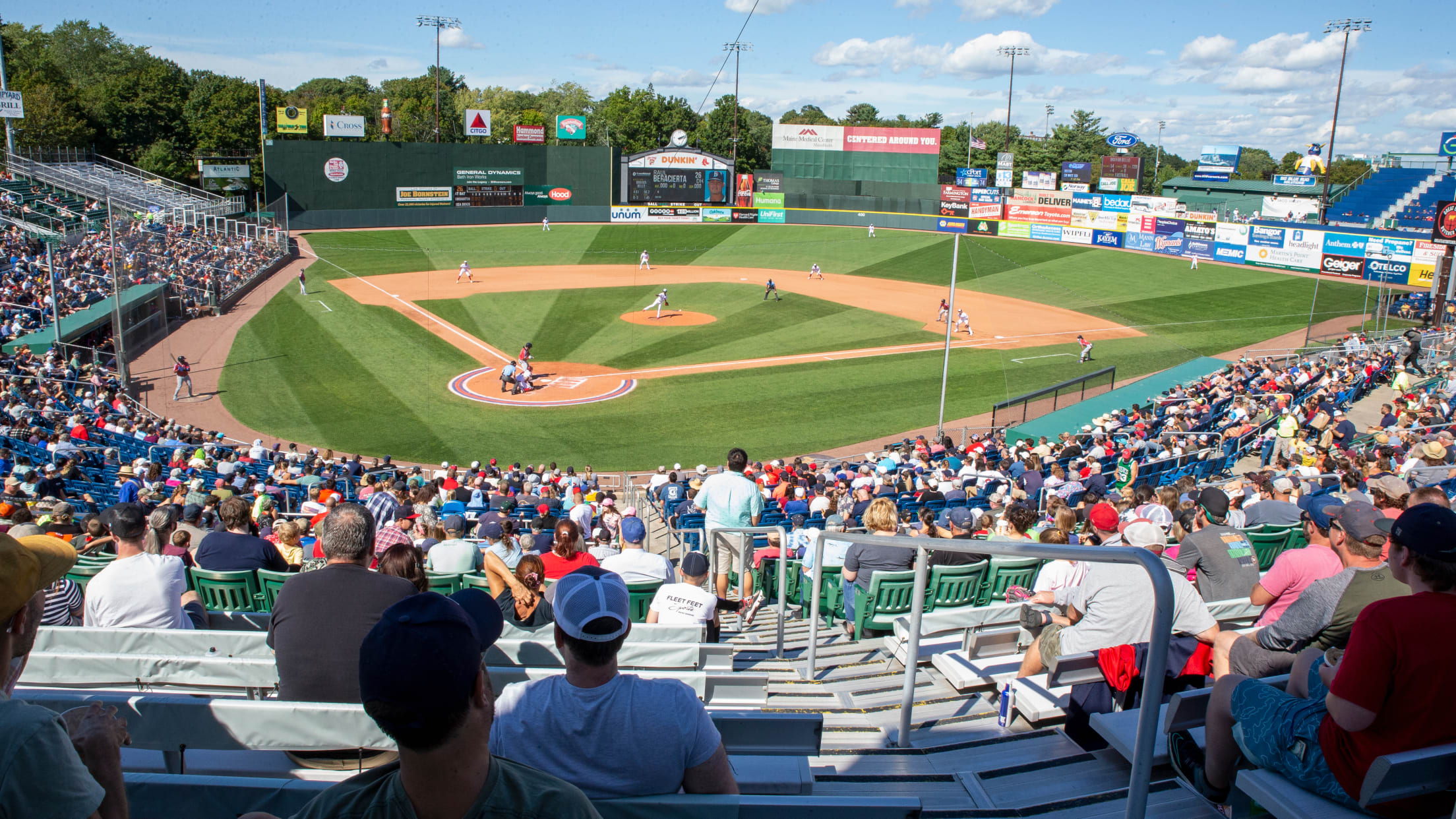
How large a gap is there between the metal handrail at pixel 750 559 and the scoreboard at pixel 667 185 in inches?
2245

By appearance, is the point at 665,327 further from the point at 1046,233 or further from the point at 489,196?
the point at 1046,233

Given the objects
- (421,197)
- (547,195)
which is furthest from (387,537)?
(547,195)

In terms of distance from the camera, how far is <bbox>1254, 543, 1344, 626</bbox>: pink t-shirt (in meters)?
5.21

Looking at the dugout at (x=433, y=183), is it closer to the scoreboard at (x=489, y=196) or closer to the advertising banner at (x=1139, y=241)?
the scoreboard at (x=489, y=196)

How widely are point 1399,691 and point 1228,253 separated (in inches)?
2246

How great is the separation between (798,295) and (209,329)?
25.0m

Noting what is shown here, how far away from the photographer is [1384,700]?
10.6ft

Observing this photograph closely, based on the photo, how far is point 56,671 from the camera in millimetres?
4738

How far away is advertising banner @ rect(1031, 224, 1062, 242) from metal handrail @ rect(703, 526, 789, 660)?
2227 inches

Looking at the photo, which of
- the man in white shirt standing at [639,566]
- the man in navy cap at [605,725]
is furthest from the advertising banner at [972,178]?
the man in navy cap at [605,725]

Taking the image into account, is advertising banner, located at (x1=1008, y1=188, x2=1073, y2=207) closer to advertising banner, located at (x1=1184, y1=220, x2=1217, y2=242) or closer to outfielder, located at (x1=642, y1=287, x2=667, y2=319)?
advertising banner, located at (x1=1184, y1=220, x2=1217, y2=242)

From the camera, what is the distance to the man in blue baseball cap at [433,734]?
2.10 m

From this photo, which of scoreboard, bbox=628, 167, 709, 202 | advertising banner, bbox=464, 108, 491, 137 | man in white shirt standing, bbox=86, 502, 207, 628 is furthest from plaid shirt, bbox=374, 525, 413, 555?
advertising banner, bbox=464, 108, 491, 137

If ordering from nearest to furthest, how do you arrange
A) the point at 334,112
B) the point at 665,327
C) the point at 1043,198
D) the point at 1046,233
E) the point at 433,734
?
1. the point at 433,734
2. the point at 665,327
3. the point at 1046,233
4. the point at 1043,198
5. the point at 334,112
